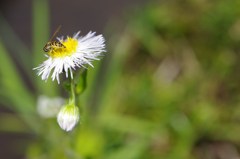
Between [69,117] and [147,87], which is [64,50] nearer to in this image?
[69,117]

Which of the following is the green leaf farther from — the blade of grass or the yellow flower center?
the blade of grass

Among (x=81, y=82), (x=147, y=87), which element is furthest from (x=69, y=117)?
(x=147, y=87)

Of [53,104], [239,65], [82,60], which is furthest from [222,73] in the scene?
[82,60]

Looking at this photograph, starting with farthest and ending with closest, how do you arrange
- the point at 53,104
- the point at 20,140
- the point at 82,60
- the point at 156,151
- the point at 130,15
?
the point at 130,15, the point at 20,140, the point at 156,151, the point at 53,104, the point at 82,60

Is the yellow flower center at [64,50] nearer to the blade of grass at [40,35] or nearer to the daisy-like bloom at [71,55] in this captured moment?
the daisy-like bloom at [71,55]

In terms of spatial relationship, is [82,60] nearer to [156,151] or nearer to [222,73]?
[156,151]

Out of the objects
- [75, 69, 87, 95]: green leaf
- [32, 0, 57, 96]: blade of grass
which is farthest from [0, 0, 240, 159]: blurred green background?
[75, 69, 87, 95]: green leaf

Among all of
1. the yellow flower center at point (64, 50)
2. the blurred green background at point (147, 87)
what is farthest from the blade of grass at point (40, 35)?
the yellow flower center at point (64, 50)
